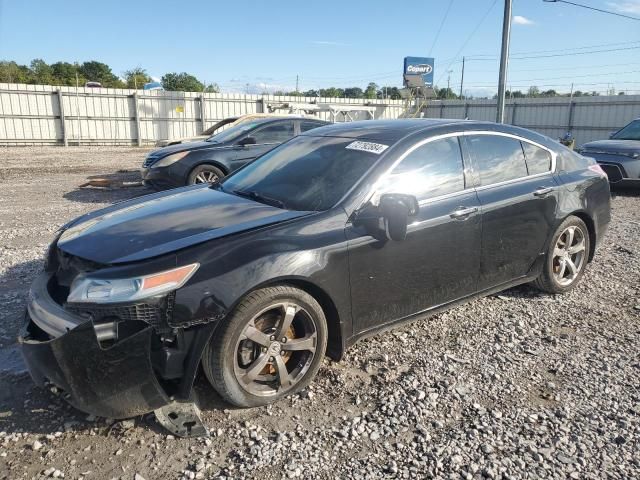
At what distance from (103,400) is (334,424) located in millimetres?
1256

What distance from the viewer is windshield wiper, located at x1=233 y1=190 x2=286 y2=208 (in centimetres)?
353

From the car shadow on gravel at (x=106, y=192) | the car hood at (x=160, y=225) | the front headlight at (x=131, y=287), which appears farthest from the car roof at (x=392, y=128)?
the car shadow on gravel at (x=106, y=192)

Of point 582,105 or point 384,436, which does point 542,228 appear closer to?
point 384,436

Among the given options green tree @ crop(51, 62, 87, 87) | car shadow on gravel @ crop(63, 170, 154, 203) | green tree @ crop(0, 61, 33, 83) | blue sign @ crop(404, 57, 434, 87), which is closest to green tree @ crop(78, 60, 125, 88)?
green tree @ crop(51, 62, 87, 87)

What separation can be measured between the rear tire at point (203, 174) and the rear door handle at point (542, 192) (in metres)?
6.08

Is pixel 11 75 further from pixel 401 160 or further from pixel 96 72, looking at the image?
pixel 401 160

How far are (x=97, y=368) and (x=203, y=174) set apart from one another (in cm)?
704

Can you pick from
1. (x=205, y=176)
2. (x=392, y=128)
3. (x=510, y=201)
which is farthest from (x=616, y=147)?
(x=392, y=128)

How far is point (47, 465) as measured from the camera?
99.0 inches

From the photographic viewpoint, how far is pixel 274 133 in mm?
10023

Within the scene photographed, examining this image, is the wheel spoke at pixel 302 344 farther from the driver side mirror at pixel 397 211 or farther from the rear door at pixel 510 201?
the rear door at pixel 510 201

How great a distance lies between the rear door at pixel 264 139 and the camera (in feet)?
31.1

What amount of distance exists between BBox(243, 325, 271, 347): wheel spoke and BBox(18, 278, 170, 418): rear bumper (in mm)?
543

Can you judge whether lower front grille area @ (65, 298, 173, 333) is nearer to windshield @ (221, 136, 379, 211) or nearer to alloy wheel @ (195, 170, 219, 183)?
windshield @ (221, 136, 379, 211)
